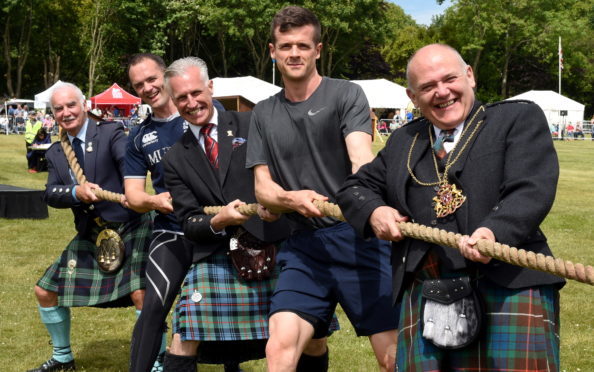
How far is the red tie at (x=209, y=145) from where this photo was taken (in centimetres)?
505

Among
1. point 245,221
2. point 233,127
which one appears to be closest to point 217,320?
point 245,221

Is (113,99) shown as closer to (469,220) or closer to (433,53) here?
(433,53)

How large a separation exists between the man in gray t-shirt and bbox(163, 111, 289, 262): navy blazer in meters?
0.60

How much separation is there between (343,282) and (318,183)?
550 mm

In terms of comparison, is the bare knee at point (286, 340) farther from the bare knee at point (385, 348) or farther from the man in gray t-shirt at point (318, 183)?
the bare knee at point (385, 348)

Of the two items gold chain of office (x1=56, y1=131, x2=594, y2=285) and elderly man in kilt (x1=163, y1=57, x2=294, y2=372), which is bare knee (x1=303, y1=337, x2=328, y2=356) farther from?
gold chain of office (x1=56, y1=131, x2=594, y2=285)

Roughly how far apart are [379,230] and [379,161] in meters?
0.39

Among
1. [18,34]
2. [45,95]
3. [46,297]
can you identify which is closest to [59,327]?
[46,297]

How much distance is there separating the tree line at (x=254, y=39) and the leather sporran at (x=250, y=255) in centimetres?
4454

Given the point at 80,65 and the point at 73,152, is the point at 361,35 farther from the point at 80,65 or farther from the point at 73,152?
the point at 73,152

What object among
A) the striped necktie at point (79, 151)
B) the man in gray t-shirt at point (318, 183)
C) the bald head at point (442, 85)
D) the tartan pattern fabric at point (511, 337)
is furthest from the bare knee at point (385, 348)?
the striped necktie at point (79, 151)

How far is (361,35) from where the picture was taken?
2064 inches

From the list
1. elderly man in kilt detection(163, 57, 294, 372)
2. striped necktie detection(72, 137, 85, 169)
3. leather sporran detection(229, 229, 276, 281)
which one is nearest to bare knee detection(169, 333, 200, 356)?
elderly man in kilt detection(163, 57, 294, 372)

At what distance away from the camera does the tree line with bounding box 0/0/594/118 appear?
5062 cm
